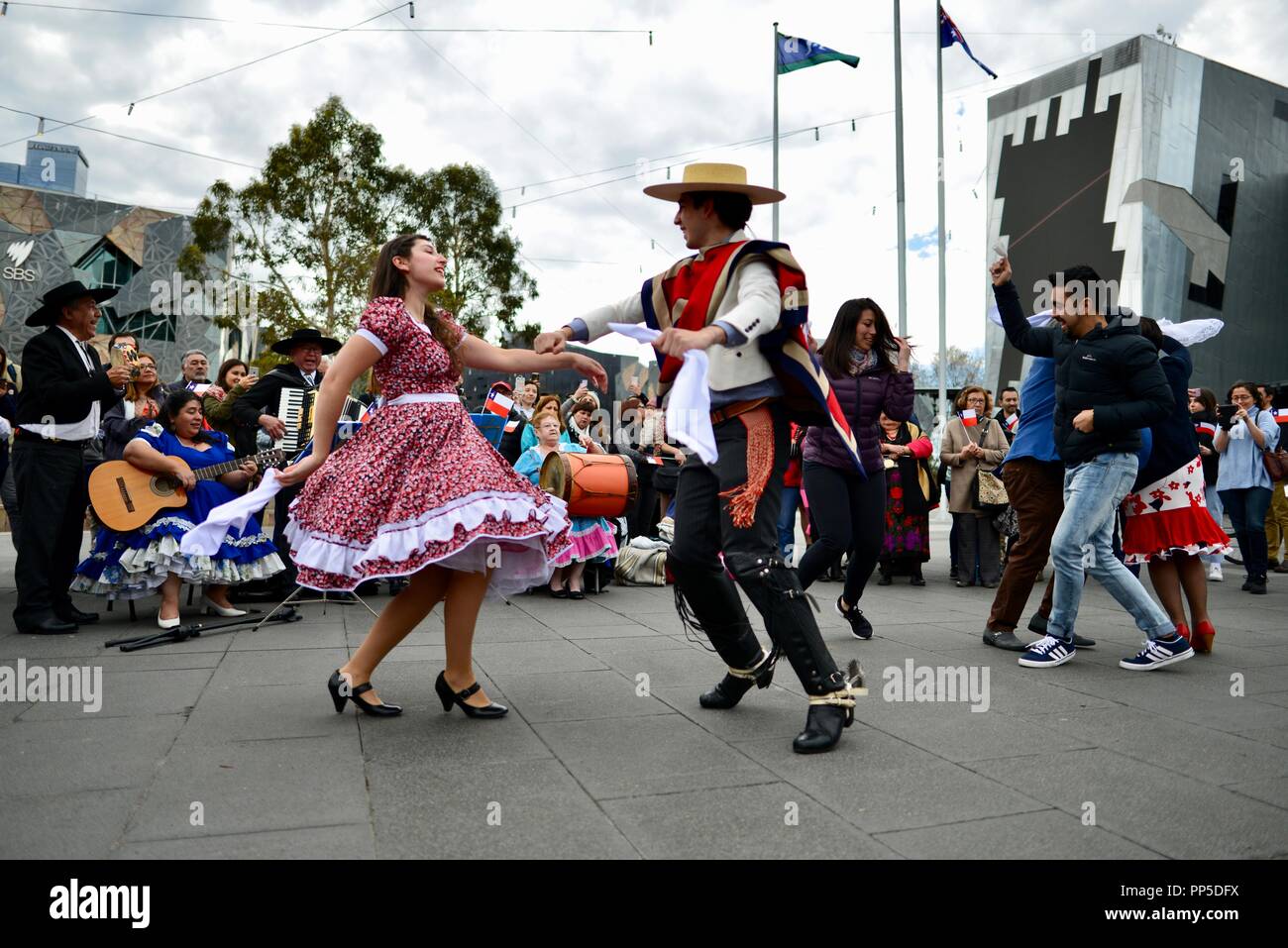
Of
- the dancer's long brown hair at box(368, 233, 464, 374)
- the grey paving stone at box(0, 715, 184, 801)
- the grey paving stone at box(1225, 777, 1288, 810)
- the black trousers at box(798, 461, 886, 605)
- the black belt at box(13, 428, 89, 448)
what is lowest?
the grey paving stone at box(1225, 777, 1288, 810)

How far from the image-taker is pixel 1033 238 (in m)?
32.0

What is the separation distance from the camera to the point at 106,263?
43.8 m

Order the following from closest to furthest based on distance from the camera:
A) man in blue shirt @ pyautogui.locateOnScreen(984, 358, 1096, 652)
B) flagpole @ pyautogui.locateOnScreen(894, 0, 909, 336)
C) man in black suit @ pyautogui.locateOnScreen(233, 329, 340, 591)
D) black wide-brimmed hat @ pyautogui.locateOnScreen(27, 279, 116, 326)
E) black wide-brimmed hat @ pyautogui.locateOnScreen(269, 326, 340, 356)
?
man in blue shirt @ pyautogui.locateOnScreen(984, 358, 1096, 652), black wide-brimmed hat @ pyautogui.locateOnScreen(27, 279, 116, 326), man in black suit @ pyautogui.locateOnScreen(233, 329, 340, 591), black wide-brimmed hat @ pyautogui.locateOnScreen(269, 326, 340, 356), flagpole @ pyautogui.locateOnScreen(894, 0, 909, 336)

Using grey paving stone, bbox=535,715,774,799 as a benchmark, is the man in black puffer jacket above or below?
above

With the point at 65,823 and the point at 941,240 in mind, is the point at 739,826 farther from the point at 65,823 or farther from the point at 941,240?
the point at 941,240

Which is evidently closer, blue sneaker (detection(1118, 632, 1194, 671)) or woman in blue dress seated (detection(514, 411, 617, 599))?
blue sneaker (detection(1118, 632, 1194, 671))

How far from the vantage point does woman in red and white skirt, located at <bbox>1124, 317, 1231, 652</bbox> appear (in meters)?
5.50

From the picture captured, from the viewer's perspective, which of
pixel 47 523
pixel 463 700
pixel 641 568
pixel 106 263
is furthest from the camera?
pixel 106 263

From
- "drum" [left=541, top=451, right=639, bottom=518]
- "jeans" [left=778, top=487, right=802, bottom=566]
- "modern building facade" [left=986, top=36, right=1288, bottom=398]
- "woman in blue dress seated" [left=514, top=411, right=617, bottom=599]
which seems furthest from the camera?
"modern building facade" [left=986, top=36, right=1288, bottom=398]

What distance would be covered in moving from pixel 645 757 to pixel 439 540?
1.05 meters

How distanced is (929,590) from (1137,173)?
24767mm

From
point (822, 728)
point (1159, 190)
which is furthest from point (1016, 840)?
point (1159, 190)

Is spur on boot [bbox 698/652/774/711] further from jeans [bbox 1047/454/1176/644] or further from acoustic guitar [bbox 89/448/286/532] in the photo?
acoustic guitar [bbox 89/448/286/532]

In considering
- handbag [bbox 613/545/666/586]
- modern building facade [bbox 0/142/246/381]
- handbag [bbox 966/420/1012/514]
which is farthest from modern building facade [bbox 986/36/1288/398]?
modern building facade [bbox 0/142/246/381]
